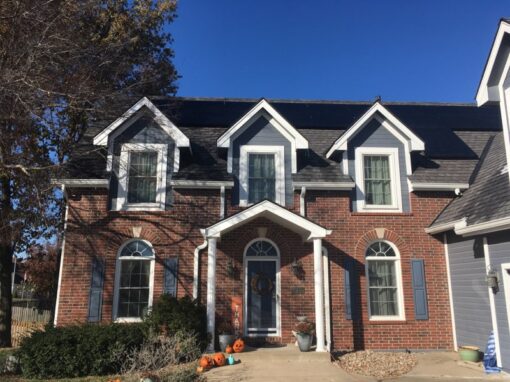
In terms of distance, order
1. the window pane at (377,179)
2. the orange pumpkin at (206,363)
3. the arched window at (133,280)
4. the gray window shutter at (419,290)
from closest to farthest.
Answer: the orange pumpkin at (206,363), the arched window at (133,280), the gray window shutter at (419,290), the window pane at (377,179)

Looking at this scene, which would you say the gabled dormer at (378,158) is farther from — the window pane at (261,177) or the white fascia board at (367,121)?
the window pane at (261,177)

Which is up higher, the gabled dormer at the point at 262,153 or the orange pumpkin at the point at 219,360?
the gabled dormer at the point at 262,153

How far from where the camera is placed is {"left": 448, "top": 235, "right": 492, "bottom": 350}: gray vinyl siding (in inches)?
383

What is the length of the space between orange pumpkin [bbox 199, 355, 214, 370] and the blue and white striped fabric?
629cm

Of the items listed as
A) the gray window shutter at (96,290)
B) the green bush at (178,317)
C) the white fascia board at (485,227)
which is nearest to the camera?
the white fascia board at (485,227)

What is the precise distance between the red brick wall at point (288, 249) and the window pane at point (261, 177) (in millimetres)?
781

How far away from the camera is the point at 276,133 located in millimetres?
12555

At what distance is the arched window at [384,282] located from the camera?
1132cm

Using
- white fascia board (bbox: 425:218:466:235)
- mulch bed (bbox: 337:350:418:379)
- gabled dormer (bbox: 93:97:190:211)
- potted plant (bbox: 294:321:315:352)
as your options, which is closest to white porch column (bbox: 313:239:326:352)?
potted plant (bbox: 294:321:315:352)

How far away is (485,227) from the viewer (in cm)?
891

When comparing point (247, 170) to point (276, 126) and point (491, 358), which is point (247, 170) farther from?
point (491, 358)

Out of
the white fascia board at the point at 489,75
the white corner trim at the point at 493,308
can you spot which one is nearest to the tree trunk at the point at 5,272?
the white corner trim at the point at 493,308

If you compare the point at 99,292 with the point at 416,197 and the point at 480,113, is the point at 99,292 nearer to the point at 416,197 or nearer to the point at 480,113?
the point at 416,197

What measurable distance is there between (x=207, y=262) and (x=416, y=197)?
22.1 ft
